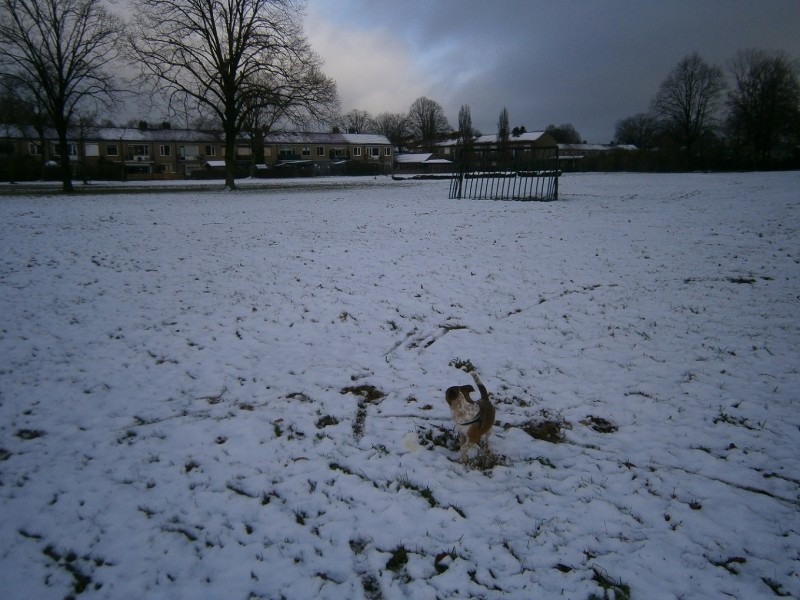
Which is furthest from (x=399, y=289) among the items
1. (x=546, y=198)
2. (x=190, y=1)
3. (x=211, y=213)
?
(x=190, y=1)

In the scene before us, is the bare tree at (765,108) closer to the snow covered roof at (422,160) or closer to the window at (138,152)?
the snow covered roof at (422,160)

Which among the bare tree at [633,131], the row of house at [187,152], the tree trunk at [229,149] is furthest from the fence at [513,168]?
the bare tree at [633,131]

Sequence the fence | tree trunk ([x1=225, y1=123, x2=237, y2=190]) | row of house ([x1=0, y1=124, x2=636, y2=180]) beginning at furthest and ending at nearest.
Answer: row of house ([x1=0, y1=124, x2=636, y2=180]) < tree trunk ([x1=225, y1=123, x2=237, y2=190]) < the fence

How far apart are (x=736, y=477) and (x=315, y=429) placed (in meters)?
3.50

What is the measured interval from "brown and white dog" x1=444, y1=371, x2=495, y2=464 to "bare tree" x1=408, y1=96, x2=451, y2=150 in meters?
109

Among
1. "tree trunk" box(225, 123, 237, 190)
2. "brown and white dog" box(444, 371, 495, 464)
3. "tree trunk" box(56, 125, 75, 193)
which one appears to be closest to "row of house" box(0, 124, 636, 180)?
"tree trunk" box(56, 125, 75, 193)

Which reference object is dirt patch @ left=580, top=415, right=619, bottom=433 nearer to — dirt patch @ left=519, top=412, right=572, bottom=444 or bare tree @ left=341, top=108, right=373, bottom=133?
dirt patch @ left=519, top=412, right=572, bottom=444

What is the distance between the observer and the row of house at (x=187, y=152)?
59875 millimetres

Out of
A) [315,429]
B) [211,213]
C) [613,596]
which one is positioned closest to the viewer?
[613,596]

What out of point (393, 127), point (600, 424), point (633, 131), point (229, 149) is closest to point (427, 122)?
point (393, 127)

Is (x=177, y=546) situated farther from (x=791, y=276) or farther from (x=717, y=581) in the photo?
(x=791, y=276)

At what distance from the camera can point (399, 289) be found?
805cm

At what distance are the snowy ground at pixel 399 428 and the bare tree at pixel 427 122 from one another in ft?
343

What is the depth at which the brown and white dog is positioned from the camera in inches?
137
